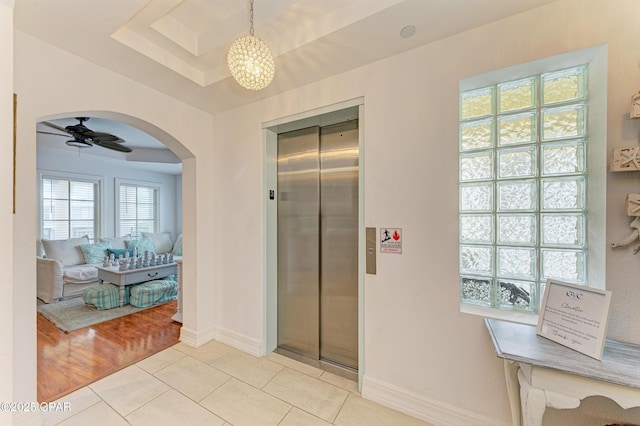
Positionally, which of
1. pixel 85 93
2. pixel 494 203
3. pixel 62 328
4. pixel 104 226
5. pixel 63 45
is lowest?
pixel 62 328

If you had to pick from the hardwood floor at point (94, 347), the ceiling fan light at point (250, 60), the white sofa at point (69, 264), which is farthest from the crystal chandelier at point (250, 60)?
the white sofa at point (69, 264)

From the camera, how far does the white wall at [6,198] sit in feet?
3.26

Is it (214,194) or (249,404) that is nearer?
(249,404)

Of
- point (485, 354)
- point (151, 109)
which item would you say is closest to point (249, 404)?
point (485, 354)

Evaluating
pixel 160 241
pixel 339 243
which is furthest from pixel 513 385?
pixel 160 241

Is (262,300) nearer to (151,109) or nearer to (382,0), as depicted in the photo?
(151,109)

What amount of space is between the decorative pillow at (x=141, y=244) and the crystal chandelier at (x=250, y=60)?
17.7 ft

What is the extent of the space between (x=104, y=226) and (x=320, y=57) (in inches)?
247

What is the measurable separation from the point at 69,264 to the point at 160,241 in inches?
74.5

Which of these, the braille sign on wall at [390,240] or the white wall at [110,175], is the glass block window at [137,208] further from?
the braille sign on wall at [390,240]

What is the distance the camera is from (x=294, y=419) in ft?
5.35

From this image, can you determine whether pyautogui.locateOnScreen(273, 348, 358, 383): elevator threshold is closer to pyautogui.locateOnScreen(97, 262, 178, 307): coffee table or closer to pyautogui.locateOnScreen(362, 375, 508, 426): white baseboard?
pyautogui.locateOnScreen(362, 375, 508, 426): white baseboard

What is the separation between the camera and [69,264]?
4.39 m

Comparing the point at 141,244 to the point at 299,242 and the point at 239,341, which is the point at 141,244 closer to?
the point at 239,341
